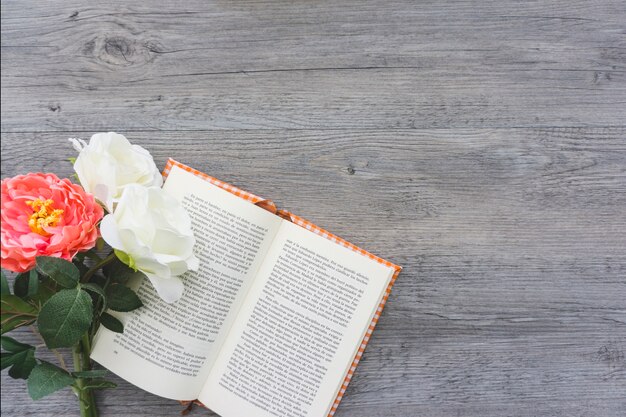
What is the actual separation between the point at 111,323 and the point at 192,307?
0.12m

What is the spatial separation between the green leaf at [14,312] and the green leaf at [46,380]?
2.7 inches

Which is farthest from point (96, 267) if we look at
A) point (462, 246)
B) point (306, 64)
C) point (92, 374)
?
point (462, 246)

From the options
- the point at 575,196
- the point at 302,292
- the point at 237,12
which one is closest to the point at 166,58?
the point at 237,12

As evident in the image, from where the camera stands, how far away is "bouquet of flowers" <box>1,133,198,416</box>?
0.69 meters

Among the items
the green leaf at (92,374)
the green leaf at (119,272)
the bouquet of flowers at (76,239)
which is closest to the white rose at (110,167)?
the bouquet of flowers at (76,239)

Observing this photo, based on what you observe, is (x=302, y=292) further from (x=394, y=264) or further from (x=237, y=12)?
(x=237, y=12)

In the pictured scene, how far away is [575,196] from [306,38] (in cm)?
51

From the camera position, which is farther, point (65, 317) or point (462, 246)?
point (462, 246)

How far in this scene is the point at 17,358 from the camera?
738mm

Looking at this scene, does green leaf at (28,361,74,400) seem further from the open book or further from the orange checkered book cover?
the orange checkered book cover

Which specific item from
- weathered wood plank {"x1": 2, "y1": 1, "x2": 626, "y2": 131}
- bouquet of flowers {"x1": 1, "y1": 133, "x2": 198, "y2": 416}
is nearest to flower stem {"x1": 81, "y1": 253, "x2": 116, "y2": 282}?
bouquet of flowers {"x1": 1, "y1": 133, "x2": 198, "y2": 416}

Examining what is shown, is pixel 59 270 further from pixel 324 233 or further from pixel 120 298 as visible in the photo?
pixel 324 233

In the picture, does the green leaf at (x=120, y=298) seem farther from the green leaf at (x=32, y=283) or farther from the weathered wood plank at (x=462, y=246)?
the weathered wood plank at (x=462, y=246)

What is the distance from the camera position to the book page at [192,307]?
0.82 m
